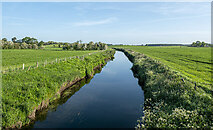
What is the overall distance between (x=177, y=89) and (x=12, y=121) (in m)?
14.5

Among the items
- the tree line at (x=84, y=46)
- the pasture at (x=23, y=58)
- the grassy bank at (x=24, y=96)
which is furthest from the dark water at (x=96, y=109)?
the tree line at (x=84, y=46)

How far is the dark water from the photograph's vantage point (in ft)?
40.9

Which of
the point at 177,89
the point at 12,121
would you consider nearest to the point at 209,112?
the point at 177,89

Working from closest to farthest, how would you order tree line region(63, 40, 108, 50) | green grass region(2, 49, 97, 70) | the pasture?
the pasture < green grass region(2, 49, 97, 70) < tree line region(63, 40, 108, 50)

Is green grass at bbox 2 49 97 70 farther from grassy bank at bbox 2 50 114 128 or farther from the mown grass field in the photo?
the mown grass field

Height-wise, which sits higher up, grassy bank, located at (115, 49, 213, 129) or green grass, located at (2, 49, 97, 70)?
green grass, located at (2, 49, 97, 70)

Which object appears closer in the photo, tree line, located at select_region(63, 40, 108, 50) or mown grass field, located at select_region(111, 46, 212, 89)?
mown grass field, located at select_region(111, 46, 212, 89)

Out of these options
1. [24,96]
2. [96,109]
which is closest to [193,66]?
[96,109]

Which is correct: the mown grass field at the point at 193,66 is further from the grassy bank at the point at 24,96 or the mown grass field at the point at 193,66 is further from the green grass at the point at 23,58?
the green grass at the point at 23,58

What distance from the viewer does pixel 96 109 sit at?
50.3ft

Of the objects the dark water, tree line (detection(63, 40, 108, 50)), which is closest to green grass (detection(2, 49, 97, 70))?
the dark water

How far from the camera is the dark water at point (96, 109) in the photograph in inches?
490

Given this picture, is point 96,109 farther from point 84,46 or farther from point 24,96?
point 84,46

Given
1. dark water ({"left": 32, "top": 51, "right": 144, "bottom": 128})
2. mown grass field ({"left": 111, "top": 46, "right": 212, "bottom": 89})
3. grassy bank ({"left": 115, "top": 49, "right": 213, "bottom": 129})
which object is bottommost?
dark water ({"left": 32, "top": 51, "right": 144, "bottom": 128})
